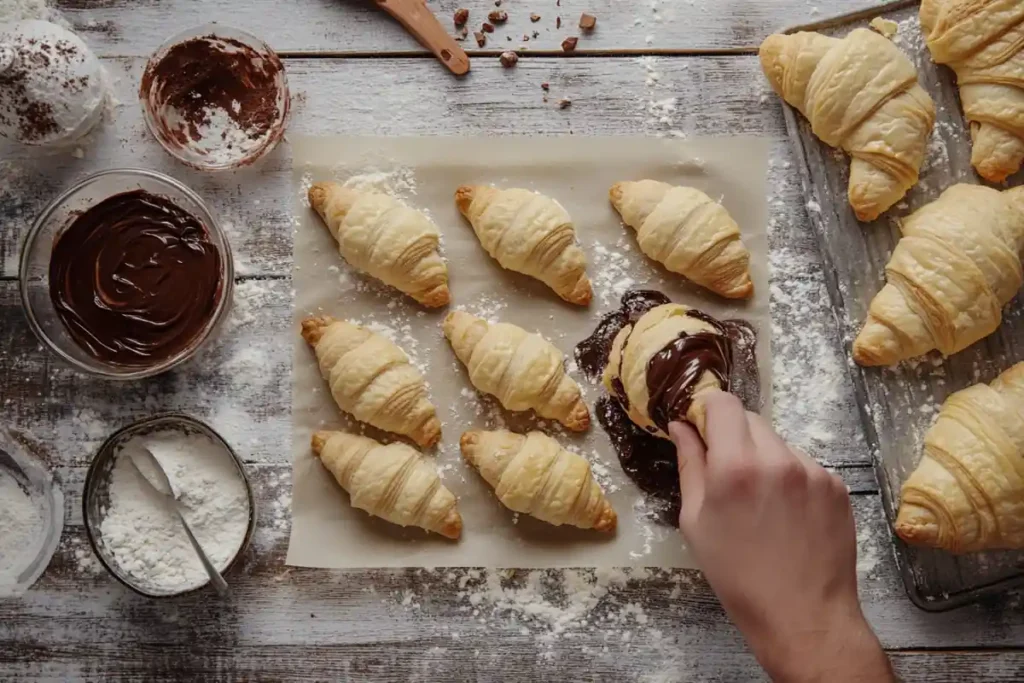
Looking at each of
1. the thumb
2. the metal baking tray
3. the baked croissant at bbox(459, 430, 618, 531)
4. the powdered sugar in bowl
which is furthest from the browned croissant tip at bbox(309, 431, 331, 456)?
the metal baking tray

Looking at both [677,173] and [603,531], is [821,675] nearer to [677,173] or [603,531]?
[603,531]

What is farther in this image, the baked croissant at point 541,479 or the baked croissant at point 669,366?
the baked croissant at point 541,479

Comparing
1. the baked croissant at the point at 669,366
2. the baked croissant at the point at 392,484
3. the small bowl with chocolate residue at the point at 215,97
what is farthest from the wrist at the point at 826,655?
the small bowl with chocolate residue at the point at 215,97

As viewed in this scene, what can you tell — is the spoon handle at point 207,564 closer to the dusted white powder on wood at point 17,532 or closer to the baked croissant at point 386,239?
the dusted white powder on wood at point 17,532

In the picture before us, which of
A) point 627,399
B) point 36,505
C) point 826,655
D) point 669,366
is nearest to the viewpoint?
point 826,655

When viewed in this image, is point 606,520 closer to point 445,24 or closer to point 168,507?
point 168,507

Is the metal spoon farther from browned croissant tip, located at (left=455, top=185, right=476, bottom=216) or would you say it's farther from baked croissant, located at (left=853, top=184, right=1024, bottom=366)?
baked croissant, located at (left=853, top=184, right=1024, bottom=366)

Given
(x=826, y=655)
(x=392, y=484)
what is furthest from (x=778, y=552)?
(x=392, y=484)
